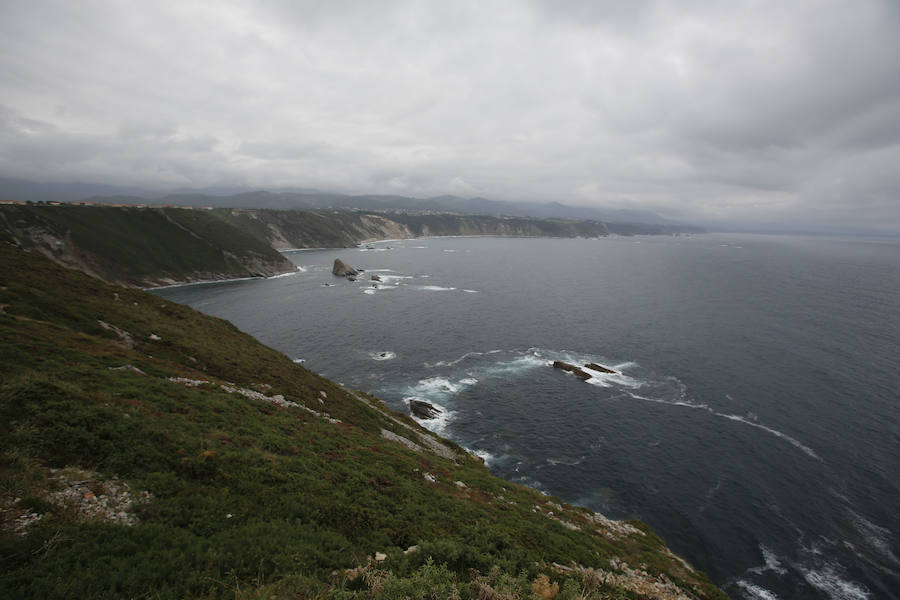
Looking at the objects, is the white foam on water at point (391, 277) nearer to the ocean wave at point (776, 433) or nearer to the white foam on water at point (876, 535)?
the ocean wave at point (776, 433)

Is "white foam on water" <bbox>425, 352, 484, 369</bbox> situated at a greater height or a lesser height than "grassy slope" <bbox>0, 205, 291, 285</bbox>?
lesser

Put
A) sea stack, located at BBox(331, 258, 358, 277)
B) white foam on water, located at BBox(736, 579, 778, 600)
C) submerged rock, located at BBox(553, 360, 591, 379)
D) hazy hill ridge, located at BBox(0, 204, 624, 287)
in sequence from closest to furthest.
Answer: white foam on water, located at BBox(736, 579, 778, 600), submerged rock, located at BBox(553, 360, 591, 379), hazy hill ridge, located at BBox(0, 204, 624, 287), sea stack, located at BBox(331, 258, 358, 277)

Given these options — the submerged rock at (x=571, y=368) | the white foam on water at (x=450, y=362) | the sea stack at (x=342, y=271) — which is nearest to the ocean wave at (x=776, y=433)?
the submerged rock at (x=571, y=368)

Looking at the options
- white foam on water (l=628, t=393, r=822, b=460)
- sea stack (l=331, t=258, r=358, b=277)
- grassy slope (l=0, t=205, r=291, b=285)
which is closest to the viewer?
white foam on water (l=628, t=393, r=822, b=460)

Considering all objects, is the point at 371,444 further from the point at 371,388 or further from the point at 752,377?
the point at 752,377

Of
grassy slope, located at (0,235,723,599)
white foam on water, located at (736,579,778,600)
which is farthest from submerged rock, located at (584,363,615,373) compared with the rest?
grassy slope, located at (0,235,723,599)

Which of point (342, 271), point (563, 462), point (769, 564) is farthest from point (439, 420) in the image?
point (342, 271)

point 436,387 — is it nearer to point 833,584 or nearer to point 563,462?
point 563,462

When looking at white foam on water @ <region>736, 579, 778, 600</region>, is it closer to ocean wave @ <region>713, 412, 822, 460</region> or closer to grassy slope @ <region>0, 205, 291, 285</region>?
ocean wave @ <region>713, 412, 822, 460</region>
